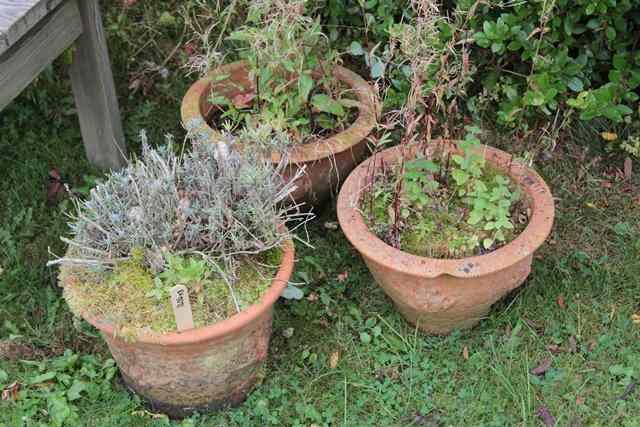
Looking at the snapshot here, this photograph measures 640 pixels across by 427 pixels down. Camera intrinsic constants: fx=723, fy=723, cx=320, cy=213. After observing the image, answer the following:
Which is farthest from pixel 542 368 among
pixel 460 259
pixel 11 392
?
pixel 11 392

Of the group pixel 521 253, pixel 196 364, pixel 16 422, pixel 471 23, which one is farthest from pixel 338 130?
pixel 16 422

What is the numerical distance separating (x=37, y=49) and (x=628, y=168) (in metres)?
2.61

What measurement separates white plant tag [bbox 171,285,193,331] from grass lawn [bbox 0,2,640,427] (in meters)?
0.53

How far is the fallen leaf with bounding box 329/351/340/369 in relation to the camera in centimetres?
275

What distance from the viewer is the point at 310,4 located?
11.3 feet

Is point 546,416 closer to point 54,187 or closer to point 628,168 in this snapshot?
point 628,168

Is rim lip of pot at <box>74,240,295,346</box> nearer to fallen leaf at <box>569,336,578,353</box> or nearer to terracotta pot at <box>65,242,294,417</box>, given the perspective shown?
terracotta pot at <box>65,242,294,417</box>

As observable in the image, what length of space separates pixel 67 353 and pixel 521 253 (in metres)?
1.70

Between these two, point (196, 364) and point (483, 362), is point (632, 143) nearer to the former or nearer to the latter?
point (483, 362)

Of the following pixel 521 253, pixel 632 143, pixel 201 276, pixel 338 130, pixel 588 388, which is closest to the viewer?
pixel 201 276

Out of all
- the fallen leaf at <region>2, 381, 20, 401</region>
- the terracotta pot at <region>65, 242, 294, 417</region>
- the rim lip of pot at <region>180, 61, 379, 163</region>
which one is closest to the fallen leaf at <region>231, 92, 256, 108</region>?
the rim lip of pot at <region>180, 61, 379, 163</region>

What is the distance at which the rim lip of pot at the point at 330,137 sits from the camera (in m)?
2.77

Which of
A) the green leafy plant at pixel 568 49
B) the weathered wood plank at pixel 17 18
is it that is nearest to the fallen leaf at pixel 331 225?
the green leafy plant at pixel 568 49

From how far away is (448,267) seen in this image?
2430 millimetres
